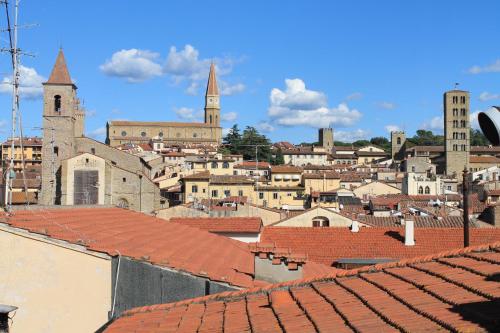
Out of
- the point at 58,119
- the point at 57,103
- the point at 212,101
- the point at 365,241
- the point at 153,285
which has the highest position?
the point at 212,101

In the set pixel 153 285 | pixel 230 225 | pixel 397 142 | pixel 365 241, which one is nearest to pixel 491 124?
pixel 153 285

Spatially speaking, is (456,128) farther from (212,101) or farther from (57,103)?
(57,103)

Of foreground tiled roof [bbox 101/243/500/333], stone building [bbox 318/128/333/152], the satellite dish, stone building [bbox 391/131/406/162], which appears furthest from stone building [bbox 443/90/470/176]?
the satellite dish

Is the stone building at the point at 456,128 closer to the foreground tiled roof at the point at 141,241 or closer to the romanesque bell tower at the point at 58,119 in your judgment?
the romanesque bell tower at the point at 58,119

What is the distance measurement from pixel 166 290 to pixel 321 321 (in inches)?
151

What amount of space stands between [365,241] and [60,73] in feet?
161

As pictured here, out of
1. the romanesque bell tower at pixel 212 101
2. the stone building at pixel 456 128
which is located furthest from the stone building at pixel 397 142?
the romanesque bell tower at pixel 212 101

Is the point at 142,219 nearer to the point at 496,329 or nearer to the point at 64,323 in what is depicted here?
the point at 64,323

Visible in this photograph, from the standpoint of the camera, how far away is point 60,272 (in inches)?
323

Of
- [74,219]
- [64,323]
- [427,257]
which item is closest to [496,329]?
[427,257]

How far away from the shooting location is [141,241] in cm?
1059

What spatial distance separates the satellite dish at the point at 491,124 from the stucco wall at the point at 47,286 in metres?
5.75

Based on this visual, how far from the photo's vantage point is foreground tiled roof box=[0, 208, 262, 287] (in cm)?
876

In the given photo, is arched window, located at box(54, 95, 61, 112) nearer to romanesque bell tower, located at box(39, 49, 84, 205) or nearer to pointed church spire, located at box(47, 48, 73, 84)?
romanesque bell tower, located at box(39, 49, 84, 205)
